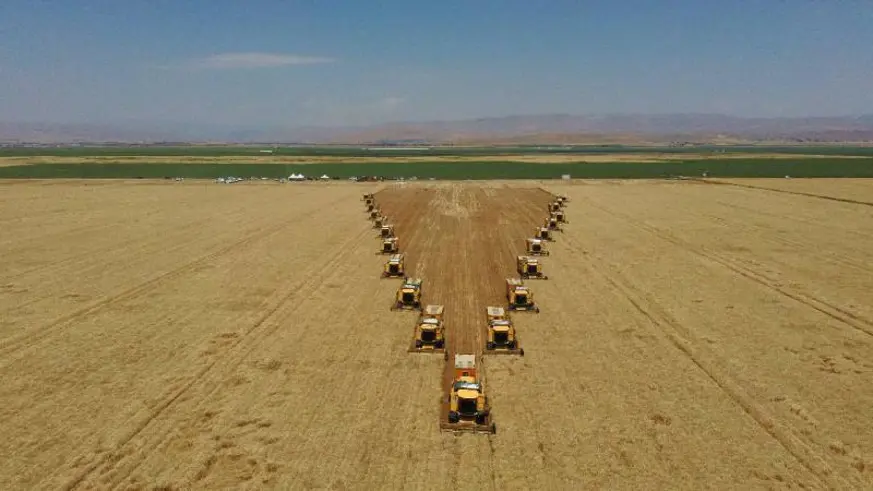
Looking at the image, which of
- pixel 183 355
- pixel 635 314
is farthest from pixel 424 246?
pixel 183 355

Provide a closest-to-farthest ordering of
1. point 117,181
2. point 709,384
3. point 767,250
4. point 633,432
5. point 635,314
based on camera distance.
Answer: point 633,432
point 709,384
point 635,314
point 767,250
point 117,181

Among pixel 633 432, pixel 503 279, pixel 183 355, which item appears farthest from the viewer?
pixel 503 279

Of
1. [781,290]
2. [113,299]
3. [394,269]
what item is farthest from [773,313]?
[113,299]

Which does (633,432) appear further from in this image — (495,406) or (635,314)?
(635,314)

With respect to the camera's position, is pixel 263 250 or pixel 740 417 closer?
pixel 740 417

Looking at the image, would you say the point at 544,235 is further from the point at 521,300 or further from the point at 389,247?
the point at 521,300

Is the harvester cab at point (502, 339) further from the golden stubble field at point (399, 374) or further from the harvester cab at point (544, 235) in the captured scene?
the harvester cab at point (544, 235)

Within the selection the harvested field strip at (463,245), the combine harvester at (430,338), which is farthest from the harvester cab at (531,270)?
the combine harvester at (430,338)
